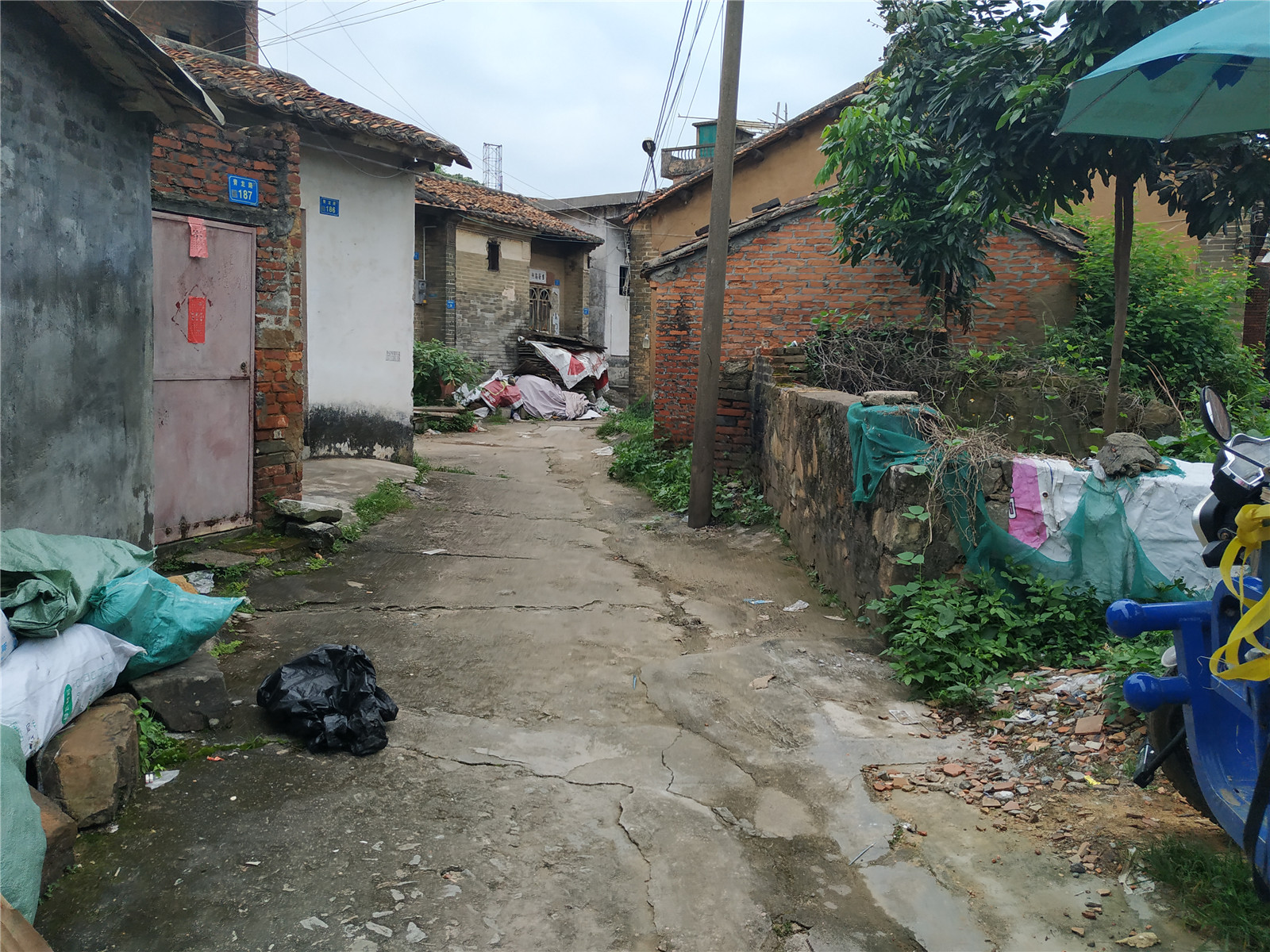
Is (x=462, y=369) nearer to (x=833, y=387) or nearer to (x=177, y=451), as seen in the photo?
(x=833, y=387)

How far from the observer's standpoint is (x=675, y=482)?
9680mm

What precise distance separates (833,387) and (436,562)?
4.44 meters

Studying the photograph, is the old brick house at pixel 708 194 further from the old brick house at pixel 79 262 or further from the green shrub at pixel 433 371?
the old brick house at pixel 79 262

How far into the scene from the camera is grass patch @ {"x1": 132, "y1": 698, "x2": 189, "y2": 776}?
323 centimetres

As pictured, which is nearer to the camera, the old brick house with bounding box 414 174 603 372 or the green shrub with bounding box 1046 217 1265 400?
the green shrub with bounding box 1046 217 1265 400

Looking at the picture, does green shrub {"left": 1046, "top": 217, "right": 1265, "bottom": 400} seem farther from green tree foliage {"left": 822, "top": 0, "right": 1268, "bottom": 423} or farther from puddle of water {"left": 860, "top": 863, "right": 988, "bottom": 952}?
puddle of water {"left": 860, "top": 863, "right": 988, "bottom": 952}

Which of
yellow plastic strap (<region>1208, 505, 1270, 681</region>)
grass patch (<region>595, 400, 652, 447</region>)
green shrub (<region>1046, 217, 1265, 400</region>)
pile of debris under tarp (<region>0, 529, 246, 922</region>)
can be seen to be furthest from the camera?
grass patch (<region>595, 400, 652, 447</region>)

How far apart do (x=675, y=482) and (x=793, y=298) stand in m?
2.86

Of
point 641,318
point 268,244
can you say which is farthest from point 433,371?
point 268,244

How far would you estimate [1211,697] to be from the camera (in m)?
2.53

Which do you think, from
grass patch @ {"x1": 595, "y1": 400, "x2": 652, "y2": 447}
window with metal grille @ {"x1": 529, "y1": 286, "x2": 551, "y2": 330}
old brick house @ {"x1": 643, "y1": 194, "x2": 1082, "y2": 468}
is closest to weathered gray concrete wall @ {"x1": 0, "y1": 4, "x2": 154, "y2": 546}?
old brick house @ {"x1": 643, "y1": 194, "x2": 1082, "y2": 468}

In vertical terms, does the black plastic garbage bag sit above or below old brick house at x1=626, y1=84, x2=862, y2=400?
below

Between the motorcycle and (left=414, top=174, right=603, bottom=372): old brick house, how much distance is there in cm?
1839

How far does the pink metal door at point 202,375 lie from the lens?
5820 millimetres
